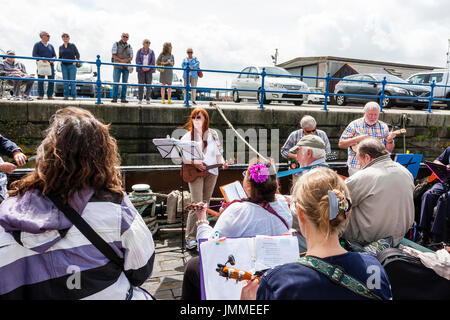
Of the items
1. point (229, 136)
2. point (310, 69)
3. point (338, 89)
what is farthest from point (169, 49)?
point (310, 69)

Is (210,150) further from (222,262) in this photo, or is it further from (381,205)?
(222,262)

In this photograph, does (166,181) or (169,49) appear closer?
(166,181)

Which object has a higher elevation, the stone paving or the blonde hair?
the blonde hair

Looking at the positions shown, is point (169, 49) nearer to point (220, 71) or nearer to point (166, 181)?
point (220, 71)

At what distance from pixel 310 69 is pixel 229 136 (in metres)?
25.9

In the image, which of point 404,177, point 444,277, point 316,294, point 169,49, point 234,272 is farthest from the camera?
point 169,49

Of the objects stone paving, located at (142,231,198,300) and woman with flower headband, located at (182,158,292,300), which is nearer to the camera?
woman with flower headband, located at (182,158,292,300)

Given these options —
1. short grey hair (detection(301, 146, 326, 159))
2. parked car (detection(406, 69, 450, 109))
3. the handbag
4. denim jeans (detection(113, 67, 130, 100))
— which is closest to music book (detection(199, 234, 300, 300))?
short grey hair (detection(301, 146, 326, 159))

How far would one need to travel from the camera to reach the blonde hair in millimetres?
1564

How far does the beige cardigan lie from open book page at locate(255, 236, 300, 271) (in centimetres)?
89

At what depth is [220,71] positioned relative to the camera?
26.2 ft

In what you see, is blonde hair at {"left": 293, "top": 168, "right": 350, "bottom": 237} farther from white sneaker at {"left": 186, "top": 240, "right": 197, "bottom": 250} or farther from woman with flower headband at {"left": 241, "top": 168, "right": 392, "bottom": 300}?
white sneaker at {"left": 186, "top": 240, "right": 197, "bottom": 250}

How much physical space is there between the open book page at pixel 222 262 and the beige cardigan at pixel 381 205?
44.6 inches

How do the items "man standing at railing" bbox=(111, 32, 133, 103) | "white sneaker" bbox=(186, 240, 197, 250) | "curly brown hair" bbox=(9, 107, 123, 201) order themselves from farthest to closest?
1. "man standing at railing" bbox=(111, 32, 133, 103)
2. "white sneaker" bbox=(186, 240, 197, 250)
3. "curly brown hair" bbox=(9, 107, 123, 201)
